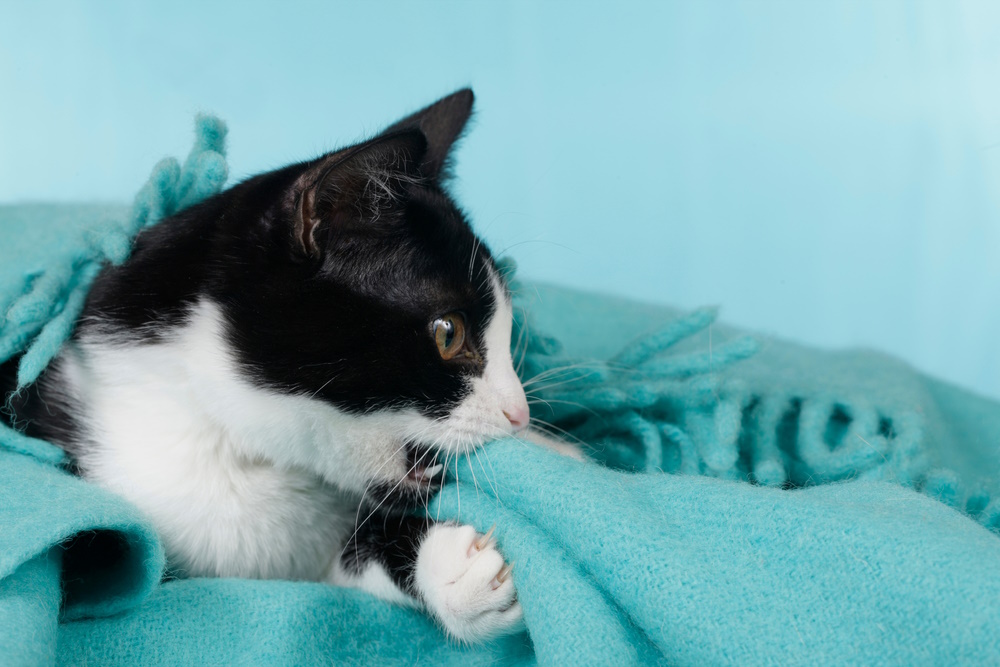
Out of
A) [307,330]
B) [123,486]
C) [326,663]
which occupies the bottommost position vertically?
[326,663]

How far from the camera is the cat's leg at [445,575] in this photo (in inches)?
30.6

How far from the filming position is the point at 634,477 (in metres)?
0.84

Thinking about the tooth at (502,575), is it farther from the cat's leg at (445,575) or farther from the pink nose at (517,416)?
the pink nose at (517,416)

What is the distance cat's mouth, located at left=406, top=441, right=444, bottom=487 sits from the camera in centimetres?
86

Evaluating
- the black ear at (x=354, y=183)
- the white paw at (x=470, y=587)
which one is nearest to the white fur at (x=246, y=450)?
the white paw at (x=470, y=587)

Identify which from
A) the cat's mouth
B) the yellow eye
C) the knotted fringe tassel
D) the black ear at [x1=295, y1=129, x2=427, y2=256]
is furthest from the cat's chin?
the knotted fringe tassel

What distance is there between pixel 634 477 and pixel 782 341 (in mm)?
959

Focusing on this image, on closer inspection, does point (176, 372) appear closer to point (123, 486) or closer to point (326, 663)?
point (123, 486)

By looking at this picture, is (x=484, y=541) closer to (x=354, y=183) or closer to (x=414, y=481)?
(x=414, y=481)

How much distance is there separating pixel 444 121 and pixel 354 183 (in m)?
0.27

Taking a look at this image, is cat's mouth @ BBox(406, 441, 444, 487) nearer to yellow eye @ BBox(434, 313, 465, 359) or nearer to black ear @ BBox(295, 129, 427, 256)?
yellow eye @ BBox(434, 313, 465, 359)

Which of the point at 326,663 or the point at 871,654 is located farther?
the point at 326,663

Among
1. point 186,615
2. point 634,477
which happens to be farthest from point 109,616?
point 634,477

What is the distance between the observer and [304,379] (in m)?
0.80
